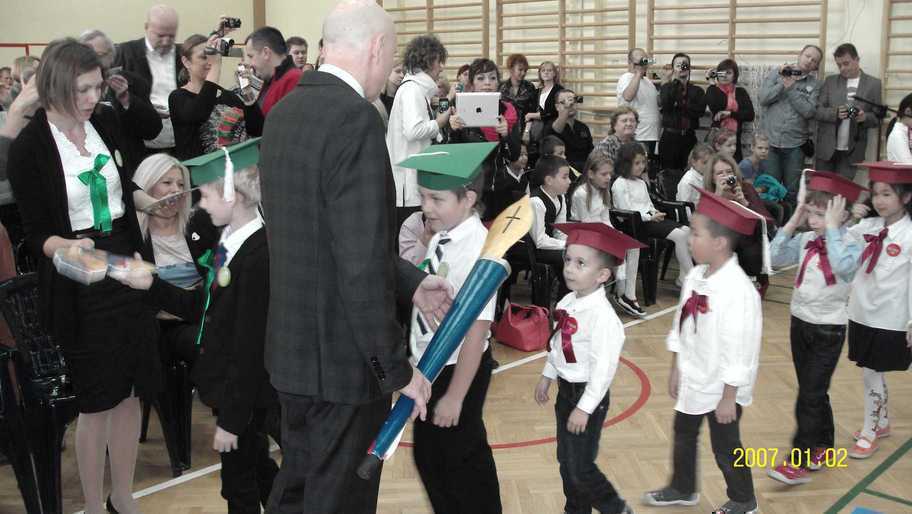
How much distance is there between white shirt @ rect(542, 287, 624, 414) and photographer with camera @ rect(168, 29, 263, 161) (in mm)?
2659

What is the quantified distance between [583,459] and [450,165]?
1161 millimetres

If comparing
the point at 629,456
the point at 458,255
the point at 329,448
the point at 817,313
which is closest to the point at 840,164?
the point at 817,313

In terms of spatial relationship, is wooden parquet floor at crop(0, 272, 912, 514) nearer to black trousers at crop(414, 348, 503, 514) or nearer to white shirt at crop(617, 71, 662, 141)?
black trousers at crop(414, 348, 503, 514)

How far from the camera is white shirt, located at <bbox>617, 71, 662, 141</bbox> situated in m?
9.34

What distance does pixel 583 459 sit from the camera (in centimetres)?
304

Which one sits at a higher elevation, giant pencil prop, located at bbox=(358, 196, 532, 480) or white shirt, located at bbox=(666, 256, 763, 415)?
giant pencil prop, located at bbox=(358, 196, 532, 480)

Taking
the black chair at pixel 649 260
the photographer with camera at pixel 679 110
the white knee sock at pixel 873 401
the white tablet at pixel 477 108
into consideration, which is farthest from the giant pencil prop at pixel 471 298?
the photographer with camera at pixel 679 110

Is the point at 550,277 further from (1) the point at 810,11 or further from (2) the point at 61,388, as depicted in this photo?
(1) the point at 810,11

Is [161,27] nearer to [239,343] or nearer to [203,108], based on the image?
[203,108]

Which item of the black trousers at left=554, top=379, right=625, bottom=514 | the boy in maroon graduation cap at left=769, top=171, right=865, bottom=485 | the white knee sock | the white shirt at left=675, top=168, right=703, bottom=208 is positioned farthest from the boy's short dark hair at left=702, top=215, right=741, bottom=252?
the white shirt at left=675, top=168, right=703, bottom=208

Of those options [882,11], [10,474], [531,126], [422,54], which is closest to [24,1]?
[531,126]

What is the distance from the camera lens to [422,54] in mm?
5305

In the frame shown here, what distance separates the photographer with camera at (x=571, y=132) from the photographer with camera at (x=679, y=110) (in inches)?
55.7

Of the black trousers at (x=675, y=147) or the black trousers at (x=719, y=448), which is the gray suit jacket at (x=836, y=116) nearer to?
the black trousers at (x=675, y=147)
